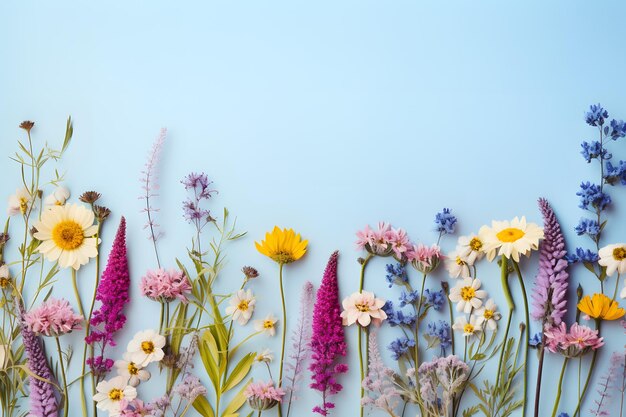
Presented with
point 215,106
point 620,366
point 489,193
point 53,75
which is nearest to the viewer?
point 620,366

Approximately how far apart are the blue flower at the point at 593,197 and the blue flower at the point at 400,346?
0.51 metres

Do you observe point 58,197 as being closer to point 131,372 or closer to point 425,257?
point 131,372

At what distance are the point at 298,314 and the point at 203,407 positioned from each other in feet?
1.12

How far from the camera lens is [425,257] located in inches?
61.2

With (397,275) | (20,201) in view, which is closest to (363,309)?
(397,275)

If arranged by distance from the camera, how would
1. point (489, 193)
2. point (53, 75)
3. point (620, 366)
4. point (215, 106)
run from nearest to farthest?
point (620, 366)
point (489, 193)
point (215, 106)
point (53, 75)

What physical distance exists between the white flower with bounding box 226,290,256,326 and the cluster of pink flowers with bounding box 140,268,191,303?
126mm

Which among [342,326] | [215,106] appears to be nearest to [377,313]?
[342,326]

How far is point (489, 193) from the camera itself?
5.16ft

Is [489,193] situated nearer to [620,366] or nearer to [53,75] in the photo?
[620,366]

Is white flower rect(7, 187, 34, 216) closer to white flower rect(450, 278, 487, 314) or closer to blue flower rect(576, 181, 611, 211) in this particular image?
white flower rect(450, 278, 487, 314)

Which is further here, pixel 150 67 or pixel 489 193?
pixel 150 67

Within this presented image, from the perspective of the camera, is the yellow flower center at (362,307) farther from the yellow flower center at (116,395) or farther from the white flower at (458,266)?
the yellow flower center at (116,395)

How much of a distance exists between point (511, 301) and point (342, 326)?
0.41m
